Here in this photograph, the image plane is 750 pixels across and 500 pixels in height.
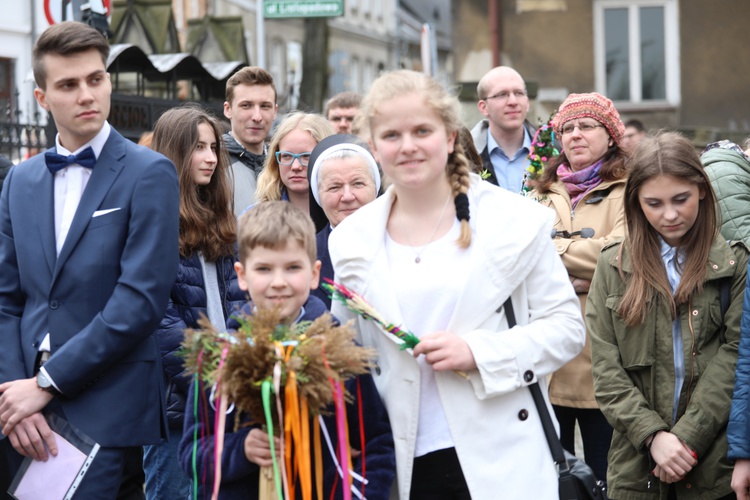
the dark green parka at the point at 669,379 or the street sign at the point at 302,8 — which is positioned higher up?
the street sign at the point at 302,8

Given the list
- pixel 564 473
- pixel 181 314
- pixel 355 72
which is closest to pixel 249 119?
pixel 181 314

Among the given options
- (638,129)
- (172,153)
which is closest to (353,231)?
(172,153)

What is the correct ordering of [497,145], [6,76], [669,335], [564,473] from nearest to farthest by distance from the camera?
[564,473] → [669,335] → [497,145] → [6,76]

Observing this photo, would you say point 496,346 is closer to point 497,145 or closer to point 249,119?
point 249,119

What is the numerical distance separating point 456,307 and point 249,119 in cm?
397

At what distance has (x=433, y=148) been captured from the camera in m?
3.88

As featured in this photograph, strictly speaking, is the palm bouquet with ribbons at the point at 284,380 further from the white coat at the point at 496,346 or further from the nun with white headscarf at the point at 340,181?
the nun with white headscarf at the point at 340,181

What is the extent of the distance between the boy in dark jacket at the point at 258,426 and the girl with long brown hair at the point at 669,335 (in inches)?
58.8

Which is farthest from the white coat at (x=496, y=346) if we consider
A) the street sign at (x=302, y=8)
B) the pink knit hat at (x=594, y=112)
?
the street sign at (x=302, y=8)

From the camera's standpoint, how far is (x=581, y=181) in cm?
627

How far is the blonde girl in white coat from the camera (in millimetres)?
3852

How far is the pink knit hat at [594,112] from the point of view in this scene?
627cm

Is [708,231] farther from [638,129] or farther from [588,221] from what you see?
[638,129]

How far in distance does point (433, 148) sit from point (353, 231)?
433 mm
